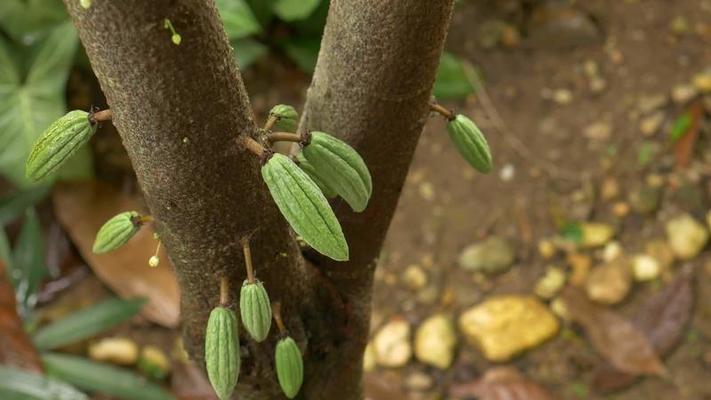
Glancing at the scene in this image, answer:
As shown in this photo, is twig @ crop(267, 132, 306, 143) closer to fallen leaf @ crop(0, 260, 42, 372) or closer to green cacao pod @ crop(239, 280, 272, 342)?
green cacao pod @ crop(239, 280, 272, 342)

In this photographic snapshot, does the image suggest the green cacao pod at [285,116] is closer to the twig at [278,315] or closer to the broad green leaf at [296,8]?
the twig at [278,315]

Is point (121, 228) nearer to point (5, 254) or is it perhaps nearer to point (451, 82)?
point (5, 254)

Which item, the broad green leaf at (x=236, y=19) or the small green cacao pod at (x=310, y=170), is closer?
the small green cacao pod at (x=310, y=170)

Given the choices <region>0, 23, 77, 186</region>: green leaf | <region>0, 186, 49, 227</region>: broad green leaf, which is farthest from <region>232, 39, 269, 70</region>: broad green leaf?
<region>0, 186, 49, 227</region>: broad green leaf

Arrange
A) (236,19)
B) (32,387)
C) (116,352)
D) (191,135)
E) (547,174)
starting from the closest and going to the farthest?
(191,135) < (236,19) < (32,387) < (116,352) < (547,174)

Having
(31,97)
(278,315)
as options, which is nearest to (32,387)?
(31,97)

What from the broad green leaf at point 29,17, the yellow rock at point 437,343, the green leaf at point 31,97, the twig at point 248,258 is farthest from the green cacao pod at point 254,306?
the broad green leaf at point 29,17

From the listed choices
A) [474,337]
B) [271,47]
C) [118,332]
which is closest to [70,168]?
[118,332]
